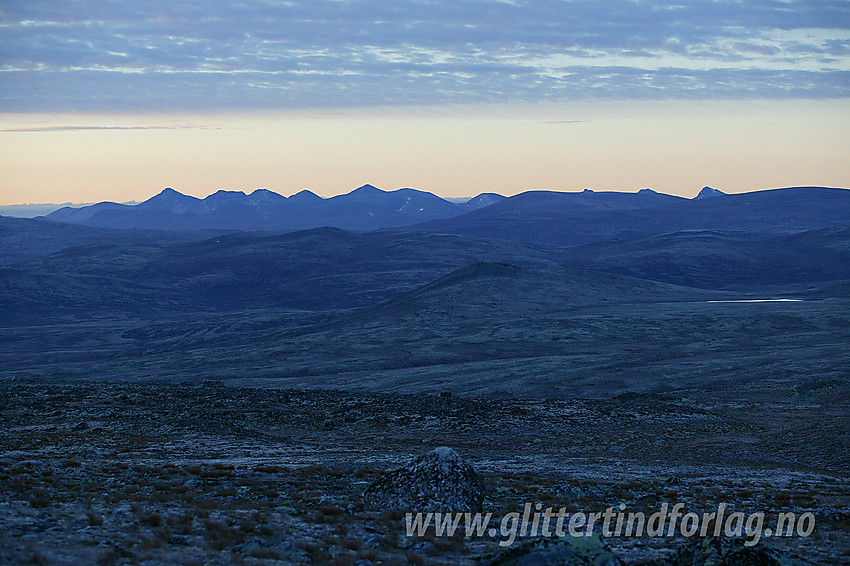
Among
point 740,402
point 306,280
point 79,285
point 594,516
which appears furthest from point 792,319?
point 79,285

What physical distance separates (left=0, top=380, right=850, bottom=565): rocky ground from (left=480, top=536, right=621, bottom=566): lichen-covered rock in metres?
1.46

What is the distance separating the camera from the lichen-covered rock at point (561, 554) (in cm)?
1015

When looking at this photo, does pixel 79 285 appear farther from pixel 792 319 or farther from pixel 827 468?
pixel 827 468

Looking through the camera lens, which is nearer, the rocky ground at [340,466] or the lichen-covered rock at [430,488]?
the rocky ground at [340,466]

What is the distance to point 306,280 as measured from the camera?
18950 centimetres

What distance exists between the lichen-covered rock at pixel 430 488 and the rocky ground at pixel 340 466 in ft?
1.49

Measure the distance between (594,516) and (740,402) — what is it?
102ft

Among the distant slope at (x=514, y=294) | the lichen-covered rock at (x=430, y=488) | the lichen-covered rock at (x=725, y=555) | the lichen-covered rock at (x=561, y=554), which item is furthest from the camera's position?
the distant slope at (x=514, y=294)

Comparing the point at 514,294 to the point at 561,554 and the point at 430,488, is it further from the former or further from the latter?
the point at 561,554

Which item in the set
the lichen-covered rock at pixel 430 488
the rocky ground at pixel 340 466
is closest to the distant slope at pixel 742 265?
the rocky ground at pixel 340 466

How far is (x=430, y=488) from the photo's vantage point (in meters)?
15.7

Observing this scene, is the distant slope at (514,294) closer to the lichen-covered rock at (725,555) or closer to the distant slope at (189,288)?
the distant slope at (189,288)

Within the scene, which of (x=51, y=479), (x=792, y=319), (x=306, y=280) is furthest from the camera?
(x=306, y=280)

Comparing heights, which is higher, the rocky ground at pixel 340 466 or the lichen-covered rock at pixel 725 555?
the lichen-covered rock at pixel 725 555
